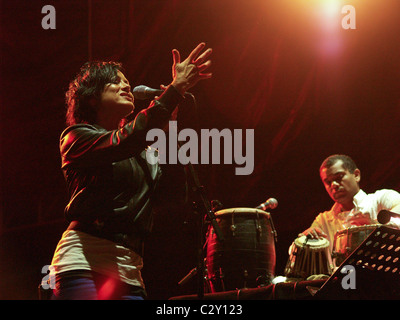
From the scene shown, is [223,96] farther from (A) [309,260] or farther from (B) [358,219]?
(A) [309,260]

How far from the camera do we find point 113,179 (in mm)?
2473

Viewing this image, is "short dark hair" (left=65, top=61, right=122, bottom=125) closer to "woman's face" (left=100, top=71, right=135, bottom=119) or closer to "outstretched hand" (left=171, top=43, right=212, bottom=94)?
"woman's face" (left=100, top=71, right=135, bottom=119)

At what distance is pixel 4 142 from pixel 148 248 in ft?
6.80

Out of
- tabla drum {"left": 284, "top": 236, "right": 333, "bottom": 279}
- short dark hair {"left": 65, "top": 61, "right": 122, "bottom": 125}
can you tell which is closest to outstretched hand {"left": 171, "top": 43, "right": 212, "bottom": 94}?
short dark hair {"left": 65, "top": 61, "right": 122, "bottom": 125}

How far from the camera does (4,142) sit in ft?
19.1

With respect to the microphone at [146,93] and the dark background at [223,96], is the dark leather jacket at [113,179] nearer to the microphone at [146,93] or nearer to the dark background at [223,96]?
the microphone at [146,93]

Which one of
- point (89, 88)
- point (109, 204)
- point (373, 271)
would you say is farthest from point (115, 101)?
point (373, 271)

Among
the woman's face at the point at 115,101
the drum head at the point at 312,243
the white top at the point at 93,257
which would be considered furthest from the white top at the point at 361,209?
the white top at the point at 93,257

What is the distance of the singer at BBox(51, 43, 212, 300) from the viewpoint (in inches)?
90.2

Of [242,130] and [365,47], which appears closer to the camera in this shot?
[365,47]

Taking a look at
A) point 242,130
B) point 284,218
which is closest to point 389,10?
point 242,130

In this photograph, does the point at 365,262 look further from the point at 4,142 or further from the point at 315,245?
the point at 4,142

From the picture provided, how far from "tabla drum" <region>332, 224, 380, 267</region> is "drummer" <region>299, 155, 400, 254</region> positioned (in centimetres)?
81

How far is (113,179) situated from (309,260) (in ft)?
9.28
